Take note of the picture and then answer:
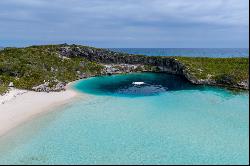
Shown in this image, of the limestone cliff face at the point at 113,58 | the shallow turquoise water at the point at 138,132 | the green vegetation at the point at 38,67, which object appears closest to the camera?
the shallow turquoise water at the point at 138,132

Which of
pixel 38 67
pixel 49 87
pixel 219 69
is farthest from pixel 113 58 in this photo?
pixel 49 87

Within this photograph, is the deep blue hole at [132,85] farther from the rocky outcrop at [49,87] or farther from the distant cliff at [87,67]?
the rocky outcrop at [49,87]

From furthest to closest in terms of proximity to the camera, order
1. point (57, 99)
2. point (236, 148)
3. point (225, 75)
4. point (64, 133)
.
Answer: point (225, 75)
point (57, 99)
point (64, 133)
point (236, 148)

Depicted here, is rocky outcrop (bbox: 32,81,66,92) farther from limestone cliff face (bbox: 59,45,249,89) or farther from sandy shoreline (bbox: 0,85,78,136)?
limestone cliff face (bbox: 59,45,249,89)

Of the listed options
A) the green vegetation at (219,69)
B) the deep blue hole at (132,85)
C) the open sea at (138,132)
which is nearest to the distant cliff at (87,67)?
the green vegetation at (219,69)

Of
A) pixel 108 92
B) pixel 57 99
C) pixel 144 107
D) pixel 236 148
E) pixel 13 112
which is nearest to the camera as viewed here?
pixel 236 148

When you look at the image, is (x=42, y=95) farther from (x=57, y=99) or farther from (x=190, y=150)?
(x=190, y=150)

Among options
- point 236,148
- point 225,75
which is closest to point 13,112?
point 236,148
